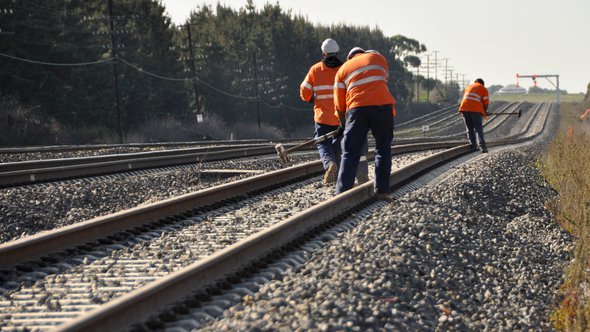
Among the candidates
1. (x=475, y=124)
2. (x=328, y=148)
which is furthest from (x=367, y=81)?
(x=475, y=124)

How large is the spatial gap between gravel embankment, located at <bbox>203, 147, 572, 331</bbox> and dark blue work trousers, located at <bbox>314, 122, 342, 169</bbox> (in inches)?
64.4

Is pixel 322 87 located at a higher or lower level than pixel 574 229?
higher

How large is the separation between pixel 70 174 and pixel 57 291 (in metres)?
6.56

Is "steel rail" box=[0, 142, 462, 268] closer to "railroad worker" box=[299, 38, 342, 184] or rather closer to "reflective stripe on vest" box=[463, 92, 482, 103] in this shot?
"railroad worker" box=[299, 38, 342, 184]

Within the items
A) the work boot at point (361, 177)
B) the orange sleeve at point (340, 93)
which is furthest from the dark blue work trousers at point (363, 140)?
the work boot at point (361, 177)

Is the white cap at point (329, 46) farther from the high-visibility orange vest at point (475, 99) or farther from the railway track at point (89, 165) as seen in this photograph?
the high-visibility orange vest at point (475, 99)

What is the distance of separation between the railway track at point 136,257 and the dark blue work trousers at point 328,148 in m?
2.02

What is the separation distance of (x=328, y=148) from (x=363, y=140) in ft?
6.29

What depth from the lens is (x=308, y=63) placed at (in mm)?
68000

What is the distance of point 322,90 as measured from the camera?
10031mm

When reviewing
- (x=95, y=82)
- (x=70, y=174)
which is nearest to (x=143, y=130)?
(x=95, y=82)

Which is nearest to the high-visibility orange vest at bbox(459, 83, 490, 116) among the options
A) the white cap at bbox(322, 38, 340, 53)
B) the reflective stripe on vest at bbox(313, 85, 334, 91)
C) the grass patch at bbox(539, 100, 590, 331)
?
the grass patch at bbox(539, 100, 590, 331)

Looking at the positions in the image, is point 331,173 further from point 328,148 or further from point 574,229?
point 574,229

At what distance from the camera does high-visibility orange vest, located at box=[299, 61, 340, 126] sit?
32.6 feet
